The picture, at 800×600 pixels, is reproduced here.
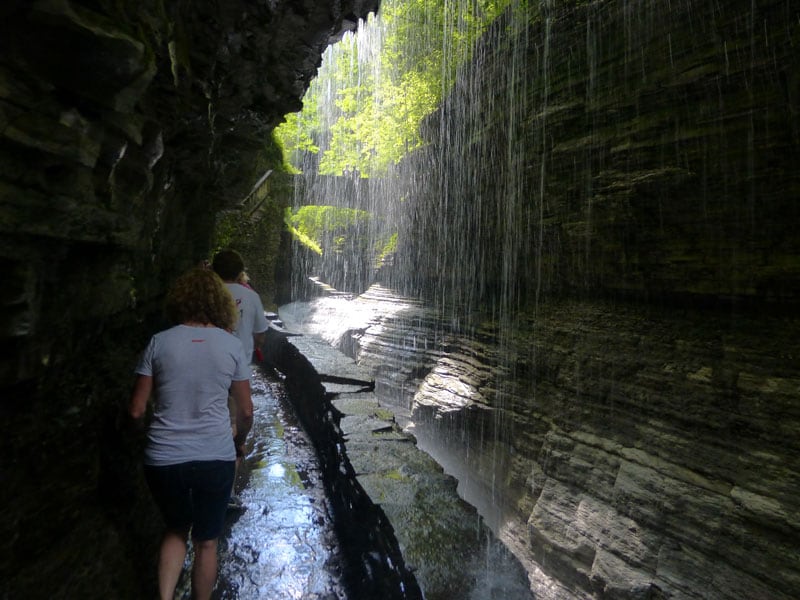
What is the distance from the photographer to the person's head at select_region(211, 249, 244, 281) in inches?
147

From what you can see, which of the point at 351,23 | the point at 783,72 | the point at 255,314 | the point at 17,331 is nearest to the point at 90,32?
the point at 17,331

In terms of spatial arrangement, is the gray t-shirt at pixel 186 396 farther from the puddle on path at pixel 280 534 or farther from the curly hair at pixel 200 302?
the puddle on path at pixel 280 534

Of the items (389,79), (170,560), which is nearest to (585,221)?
(170,560)

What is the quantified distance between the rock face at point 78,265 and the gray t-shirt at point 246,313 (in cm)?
68

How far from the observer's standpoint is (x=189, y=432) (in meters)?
2.14

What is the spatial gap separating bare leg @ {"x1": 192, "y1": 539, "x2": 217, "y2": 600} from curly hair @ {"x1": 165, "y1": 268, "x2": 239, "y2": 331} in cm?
111

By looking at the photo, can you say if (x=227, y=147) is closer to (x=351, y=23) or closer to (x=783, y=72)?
(x=351, y=23)

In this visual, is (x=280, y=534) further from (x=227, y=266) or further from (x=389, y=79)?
(x=389, y=79)

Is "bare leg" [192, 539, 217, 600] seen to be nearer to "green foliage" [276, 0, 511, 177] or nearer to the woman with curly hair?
the woman with curly hair

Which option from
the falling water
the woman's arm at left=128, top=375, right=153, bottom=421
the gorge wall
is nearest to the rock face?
the woman's arm at left=128, top=375, right=153, bottom=421

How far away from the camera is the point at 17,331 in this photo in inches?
69.6

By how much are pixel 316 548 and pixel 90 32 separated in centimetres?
377

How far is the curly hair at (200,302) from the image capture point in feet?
7.71

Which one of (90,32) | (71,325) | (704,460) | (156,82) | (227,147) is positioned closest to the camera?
(90,32)
